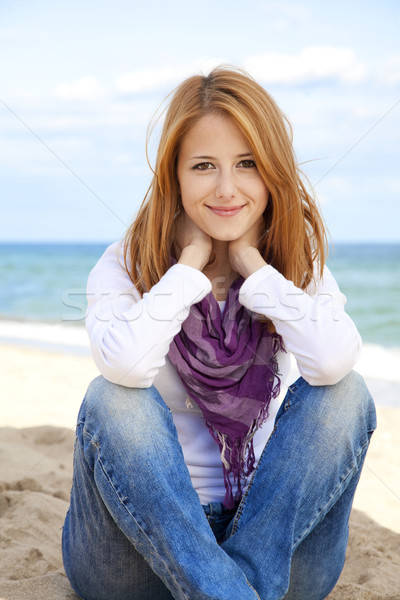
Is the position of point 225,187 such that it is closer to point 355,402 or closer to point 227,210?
point 227,210

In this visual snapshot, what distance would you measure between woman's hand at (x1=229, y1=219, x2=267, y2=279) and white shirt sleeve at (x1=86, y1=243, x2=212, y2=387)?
0.18m

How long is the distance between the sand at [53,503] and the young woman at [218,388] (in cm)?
27

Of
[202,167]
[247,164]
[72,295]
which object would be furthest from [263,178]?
[72,295]

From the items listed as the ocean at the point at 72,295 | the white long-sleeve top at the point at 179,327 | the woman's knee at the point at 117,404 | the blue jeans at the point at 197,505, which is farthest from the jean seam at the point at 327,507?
the ocean at the point at 72,295

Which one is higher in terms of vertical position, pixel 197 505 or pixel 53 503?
pixel 197 505

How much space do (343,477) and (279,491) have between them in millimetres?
180

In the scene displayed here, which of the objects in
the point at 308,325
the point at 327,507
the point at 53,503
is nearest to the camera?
the point at 327,507

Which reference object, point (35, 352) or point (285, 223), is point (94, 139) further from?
point (285, 223)

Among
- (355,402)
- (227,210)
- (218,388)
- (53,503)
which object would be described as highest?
(227,210)

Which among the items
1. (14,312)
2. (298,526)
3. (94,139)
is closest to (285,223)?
(298,526)

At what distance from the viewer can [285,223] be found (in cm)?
198

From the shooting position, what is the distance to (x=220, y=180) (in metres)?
1.85

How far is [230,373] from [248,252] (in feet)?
1.30

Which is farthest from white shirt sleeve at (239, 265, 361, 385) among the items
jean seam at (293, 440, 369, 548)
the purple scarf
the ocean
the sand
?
the sand
